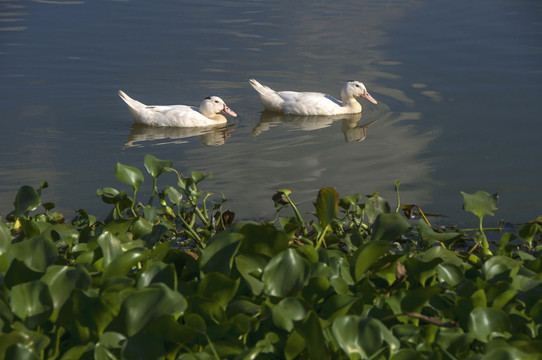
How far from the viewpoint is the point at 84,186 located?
642cm

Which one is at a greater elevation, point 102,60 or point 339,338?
point 339,338

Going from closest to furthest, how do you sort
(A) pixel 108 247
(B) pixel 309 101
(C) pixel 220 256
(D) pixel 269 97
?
(C) pixel 220 256 < (A) pixel 108 247 < (B) pixel 309 101 < (D) pixel 269 97

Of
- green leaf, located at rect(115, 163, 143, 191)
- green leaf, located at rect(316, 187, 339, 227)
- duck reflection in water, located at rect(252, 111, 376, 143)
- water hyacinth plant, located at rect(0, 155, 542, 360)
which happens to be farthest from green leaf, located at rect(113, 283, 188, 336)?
duck reflection in water, located at rect(252, 111, 376, 143)

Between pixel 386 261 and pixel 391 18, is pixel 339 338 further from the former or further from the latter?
pixel 391 18

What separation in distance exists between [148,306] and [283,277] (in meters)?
0.42

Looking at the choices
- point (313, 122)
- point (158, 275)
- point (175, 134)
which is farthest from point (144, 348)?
point (313, 122)

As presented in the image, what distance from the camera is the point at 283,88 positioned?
33.0 ft

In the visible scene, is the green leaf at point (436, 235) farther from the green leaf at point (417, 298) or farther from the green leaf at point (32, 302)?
the green leaf at point (32, 302)

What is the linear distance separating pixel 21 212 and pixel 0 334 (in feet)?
3.88

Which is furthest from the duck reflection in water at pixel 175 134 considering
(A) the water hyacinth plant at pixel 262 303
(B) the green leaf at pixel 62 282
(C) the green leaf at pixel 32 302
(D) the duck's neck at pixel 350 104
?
(C) the green leaf at pixel 32 302

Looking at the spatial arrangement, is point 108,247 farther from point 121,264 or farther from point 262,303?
point 262,303

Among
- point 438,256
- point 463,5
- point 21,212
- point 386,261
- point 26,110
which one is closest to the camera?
point 386,261

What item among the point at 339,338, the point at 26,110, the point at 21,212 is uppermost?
the point at 339,338

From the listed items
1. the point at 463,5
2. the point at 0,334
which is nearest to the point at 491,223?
the point at 0,334
